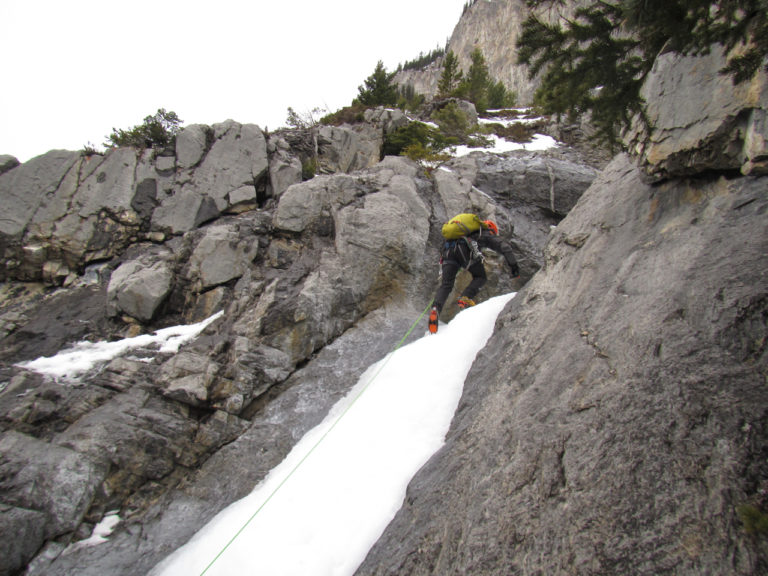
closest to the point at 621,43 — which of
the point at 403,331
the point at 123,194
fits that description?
the point at 403,331

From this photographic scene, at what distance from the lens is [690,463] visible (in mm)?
2000

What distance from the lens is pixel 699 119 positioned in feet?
11.5

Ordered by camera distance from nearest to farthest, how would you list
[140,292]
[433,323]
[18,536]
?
[18,536] < [433,323] < [140,292]

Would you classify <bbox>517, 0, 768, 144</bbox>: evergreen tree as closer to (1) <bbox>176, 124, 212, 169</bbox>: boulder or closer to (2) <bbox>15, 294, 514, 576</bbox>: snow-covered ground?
(2) <bbox>15, 294, 514, 576</bbox>: snow-covered ground

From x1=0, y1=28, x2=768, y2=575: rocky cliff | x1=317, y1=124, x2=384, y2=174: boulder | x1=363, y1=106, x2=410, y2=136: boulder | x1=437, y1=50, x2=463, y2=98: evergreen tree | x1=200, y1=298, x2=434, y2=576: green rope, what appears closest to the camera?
x1=0, y1=28, x2=768, y2=575: rocky cliff

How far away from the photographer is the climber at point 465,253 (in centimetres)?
823

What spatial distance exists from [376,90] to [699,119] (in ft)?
85.4

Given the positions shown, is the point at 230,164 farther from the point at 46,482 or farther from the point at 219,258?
the point at 46,482

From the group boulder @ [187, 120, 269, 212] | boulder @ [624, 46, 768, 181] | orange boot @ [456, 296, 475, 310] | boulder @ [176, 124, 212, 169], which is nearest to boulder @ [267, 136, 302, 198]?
boulder @ [187, 120, 269, 212]

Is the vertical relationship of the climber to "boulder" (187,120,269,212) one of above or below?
below

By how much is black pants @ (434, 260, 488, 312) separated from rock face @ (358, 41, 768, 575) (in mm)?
3467

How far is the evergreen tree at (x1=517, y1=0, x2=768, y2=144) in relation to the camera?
2.63m

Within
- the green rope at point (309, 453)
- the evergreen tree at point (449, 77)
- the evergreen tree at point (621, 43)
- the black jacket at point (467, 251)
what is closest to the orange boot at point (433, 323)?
the green rope at point (309, 453)

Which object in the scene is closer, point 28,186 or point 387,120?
point 28,186
